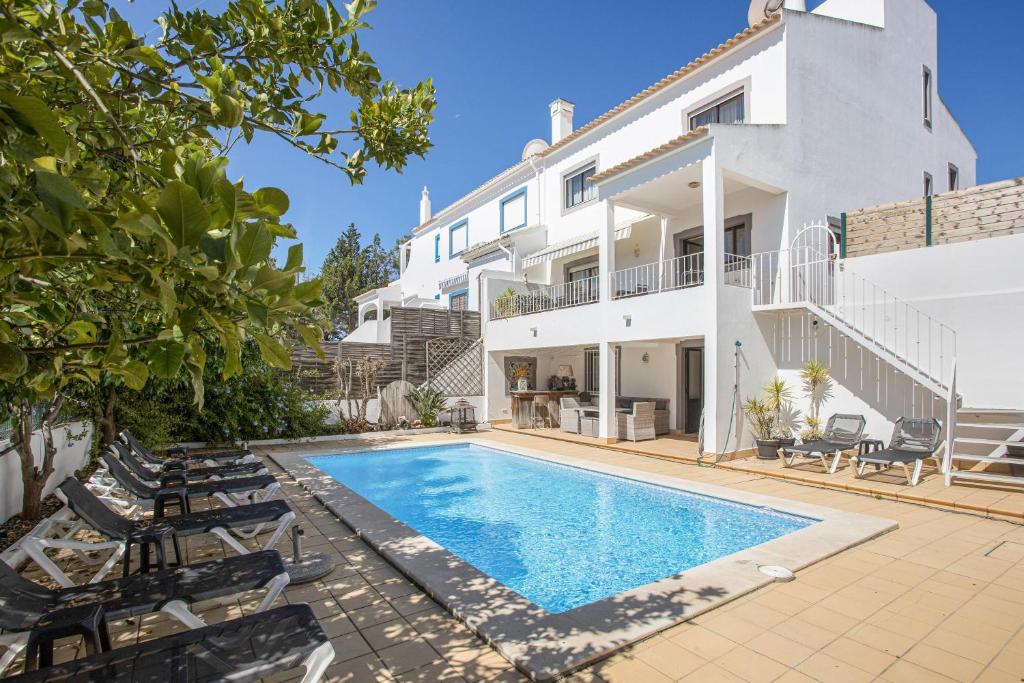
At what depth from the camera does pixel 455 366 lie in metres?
26.5

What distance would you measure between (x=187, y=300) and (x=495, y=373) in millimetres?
24592

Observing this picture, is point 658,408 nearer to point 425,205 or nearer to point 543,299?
point 543,299

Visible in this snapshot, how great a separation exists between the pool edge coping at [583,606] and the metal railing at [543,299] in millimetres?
13517

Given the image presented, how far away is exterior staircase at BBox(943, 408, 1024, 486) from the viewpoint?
459 inches

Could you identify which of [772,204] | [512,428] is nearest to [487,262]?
[512,428]

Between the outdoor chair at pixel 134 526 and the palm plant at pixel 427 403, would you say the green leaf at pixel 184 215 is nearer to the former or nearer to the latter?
the outdoor chair at pixel 134 526

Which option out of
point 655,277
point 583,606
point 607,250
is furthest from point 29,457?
point 655,277

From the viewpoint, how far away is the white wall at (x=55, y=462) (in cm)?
874

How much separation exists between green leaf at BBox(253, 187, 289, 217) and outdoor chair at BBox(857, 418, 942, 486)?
14433 millimetres

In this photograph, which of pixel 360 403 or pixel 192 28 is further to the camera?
pixel 360 403

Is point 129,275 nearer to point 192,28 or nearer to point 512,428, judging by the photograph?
point 192,28

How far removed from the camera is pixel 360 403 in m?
24.2

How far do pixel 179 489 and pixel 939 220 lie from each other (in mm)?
19460

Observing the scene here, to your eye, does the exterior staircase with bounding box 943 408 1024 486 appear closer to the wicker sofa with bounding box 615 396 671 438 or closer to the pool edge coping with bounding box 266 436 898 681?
the pool edge coping with bounding box 266 436 898 681
